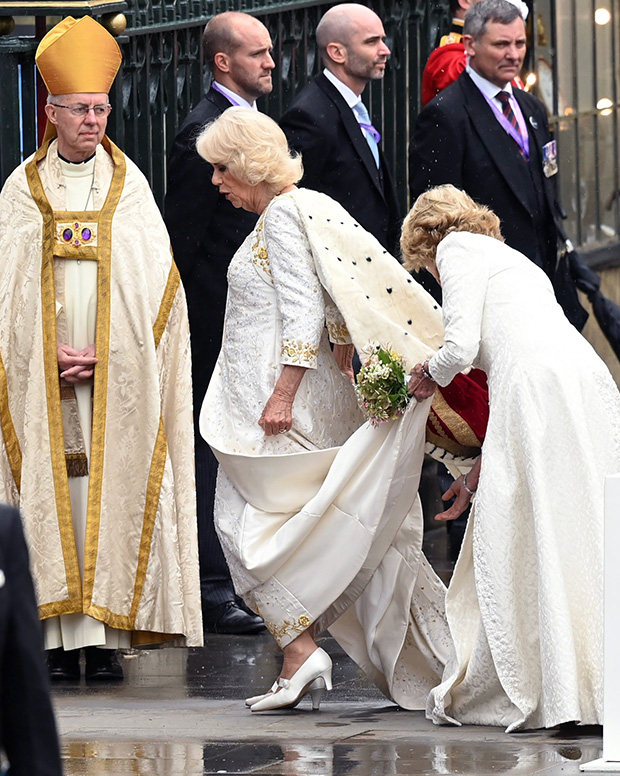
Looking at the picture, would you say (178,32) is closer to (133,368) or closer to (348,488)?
(133,368)

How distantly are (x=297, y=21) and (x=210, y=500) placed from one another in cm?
282

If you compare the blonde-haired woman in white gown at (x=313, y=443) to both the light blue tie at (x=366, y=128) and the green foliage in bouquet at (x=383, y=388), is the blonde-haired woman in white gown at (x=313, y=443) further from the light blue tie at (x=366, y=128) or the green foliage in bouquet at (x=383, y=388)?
the light blue tie at (x=366, y=128)

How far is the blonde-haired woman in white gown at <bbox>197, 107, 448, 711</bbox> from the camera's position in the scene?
242 inches

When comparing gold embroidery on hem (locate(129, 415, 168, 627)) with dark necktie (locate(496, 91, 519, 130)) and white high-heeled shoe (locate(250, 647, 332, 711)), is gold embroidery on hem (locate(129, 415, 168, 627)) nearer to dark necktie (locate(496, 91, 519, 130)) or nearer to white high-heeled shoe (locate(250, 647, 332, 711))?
white high-heeled shoe (locate(250, 647, 332, 711))

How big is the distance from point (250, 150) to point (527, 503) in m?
1.48

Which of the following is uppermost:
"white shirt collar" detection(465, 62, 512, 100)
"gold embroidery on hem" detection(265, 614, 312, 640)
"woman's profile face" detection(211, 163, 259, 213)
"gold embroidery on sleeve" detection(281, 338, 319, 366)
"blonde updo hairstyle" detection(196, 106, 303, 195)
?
"white shirt collar" detection(465, 62, 512, 100)

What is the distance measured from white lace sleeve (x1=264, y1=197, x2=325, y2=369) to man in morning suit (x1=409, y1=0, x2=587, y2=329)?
2151 millimetres

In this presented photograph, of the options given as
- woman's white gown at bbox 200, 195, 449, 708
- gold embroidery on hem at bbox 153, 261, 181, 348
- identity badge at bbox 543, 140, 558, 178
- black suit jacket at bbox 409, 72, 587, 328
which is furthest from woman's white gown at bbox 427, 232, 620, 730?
identity badge at bbox 543, 140, 558, 178

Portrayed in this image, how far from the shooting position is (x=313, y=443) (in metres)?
6.33

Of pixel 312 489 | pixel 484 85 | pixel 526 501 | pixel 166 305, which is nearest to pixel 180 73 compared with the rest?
pixel 484 85

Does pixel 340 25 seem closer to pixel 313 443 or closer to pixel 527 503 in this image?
pixel 313 443

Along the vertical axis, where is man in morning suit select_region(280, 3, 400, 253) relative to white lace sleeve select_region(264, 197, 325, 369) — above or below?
above

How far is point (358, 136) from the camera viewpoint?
8.27 m

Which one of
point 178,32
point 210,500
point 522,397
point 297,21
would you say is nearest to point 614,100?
point 297,21
